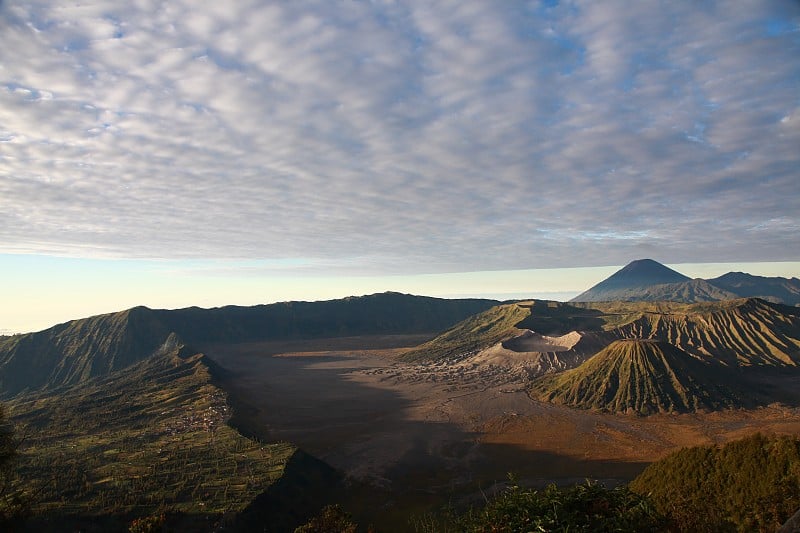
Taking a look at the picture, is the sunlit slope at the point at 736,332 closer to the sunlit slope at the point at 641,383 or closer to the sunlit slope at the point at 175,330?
the sunlit slope at the point at 641,383

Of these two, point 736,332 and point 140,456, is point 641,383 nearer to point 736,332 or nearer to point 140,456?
point 736,332

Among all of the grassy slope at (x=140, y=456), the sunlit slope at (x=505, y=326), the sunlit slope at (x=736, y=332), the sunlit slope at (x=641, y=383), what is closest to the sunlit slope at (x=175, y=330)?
the grassy slope at (x=140, y=456)

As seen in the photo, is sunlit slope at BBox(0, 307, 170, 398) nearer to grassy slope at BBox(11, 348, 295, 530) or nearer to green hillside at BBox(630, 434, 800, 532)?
grassy slope at BBox(11, 348, 295, 530)

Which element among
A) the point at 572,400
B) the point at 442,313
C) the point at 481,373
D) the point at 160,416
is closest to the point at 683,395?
the point at 572,400

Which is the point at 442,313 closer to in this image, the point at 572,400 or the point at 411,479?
the point at 572,400

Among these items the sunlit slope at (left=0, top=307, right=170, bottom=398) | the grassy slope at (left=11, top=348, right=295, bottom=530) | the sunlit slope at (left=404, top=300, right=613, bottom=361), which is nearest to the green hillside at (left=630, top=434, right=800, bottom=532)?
Answer: the grassy slope at (left=11, top=348, right=295, bottom=530)

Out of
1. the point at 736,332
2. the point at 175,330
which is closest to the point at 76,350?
the point at 175,330
